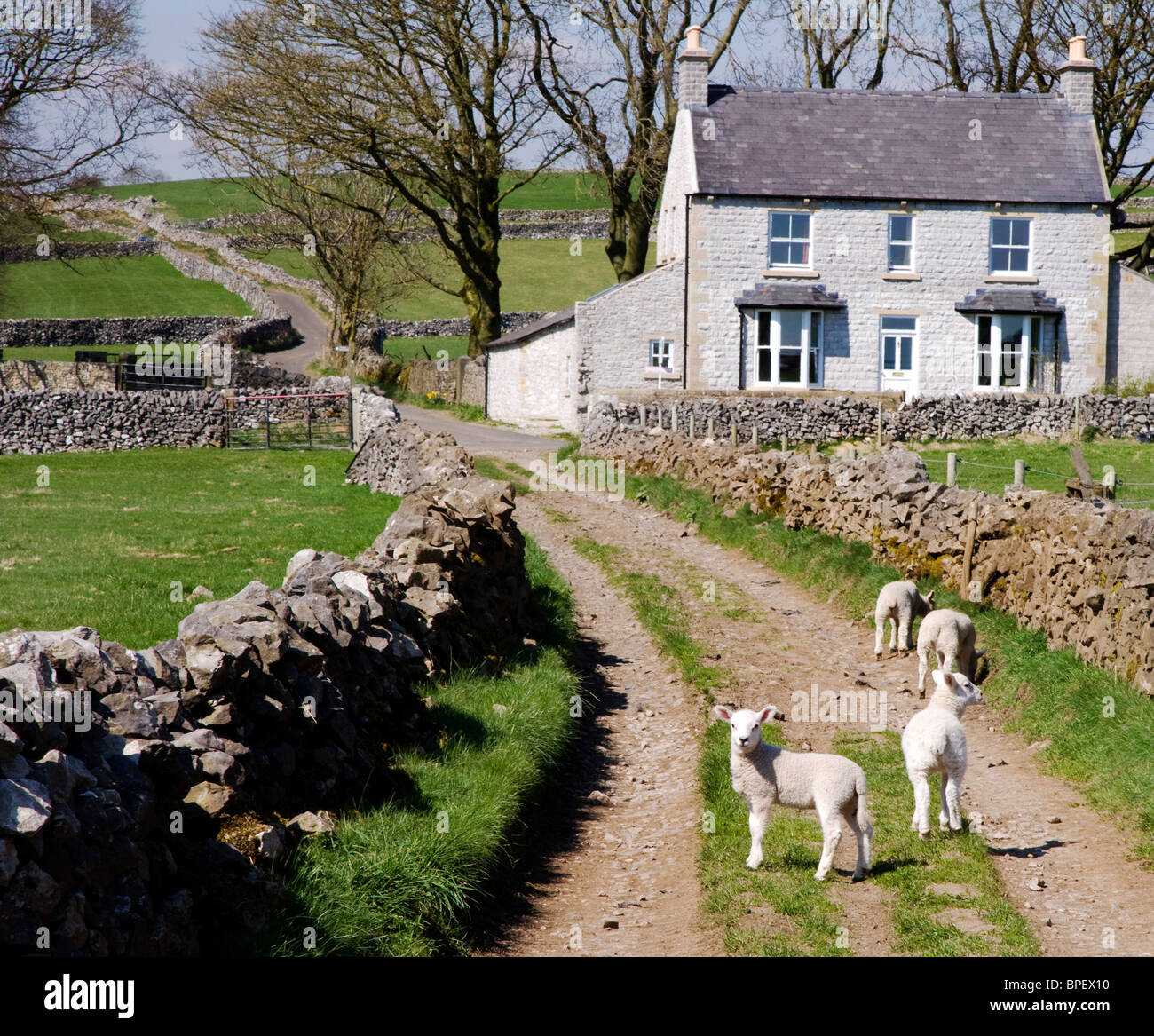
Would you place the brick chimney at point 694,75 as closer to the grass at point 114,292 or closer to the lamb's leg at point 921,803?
the lamb's leg at point 921,803

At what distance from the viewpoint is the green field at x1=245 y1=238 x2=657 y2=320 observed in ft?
242

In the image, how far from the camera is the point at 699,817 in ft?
27.3

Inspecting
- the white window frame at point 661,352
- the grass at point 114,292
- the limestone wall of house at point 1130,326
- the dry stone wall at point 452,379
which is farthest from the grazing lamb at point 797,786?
the grass at point 114,292

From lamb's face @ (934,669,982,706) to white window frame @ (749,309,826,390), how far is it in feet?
97.2

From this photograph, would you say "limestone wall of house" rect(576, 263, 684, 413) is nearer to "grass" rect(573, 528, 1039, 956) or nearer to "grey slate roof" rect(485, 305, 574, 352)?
"grey slate roof" rect(485, 305, 574, 352)

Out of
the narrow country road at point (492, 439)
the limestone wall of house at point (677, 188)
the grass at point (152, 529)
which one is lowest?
the grass at point (152, 529)

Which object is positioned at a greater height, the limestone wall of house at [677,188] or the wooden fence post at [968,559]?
the limestone wall of house at [677,188]

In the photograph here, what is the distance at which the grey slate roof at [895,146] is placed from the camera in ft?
121

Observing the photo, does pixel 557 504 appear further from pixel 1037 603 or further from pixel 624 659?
pixel 1037 603

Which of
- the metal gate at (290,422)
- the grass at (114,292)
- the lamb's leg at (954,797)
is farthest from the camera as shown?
the grass at (114,292)

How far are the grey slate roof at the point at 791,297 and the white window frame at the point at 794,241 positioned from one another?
649 mm

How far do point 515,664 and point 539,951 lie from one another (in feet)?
16.0
